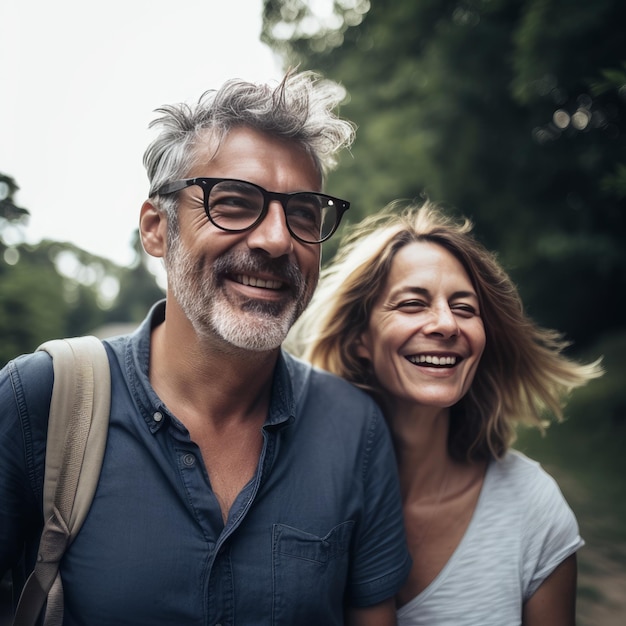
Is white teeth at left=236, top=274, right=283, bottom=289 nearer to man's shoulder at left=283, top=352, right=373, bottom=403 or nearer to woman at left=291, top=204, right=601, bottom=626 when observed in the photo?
man's shoulder at left=283, top=352, right=373, bottom=403

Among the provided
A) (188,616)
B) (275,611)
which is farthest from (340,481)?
(188,616)

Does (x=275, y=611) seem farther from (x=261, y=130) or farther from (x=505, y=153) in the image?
(x=505, y=153)

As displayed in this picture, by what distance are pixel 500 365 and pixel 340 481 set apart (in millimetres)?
1043

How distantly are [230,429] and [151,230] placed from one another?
77 cm

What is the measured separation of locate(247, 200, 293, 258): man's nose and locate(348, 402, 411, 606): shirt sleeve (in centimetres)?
71

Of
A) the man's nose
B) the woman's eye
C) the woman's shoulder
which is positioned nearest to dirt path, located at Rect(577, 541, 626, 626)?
the woman's shoulder

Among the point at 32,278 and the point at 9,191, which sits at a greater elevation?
the point at 9,191

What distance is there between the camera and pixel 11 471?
1616 mm

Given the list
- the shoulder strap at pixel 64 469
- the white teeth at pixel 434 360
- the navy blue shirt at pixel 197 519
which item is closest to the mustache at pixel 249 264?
the navy blue shirt at pixel 197 519

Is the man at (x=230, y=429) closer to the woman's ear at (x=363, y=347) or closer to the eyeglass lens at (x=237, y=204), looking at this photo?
the eyeglass lens at (x=237, y=204)

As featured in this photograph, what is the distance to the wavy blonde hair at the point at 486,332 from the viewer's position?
7.97 feet

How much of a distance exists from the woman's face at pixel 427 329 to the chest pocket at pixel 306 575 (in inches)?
25.1

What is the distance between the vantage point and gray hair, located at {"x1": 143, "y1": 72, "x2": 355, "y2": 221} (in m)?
1.98

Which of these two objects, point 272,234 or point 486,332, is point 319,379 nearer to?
point 272,234
